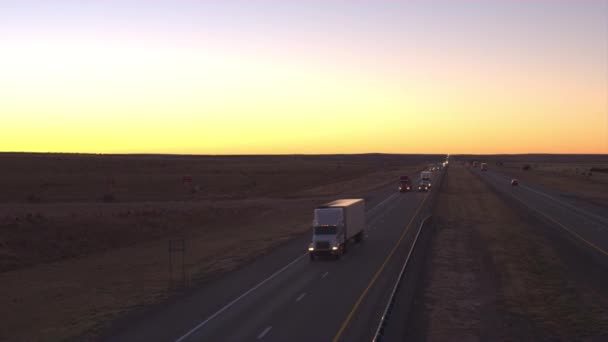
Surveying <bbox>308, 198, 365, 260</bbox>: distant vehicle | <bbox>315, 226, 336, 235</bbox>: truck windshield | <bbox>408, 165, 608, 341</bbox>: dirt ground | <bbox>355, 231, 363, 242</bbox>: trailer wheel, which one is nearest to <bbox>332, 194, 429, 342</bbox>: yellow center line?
<bbox>408, 165, 608, 341</bbox>: dirt ground

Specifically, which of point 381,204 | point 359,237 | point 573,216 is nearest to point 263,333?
point 359,237

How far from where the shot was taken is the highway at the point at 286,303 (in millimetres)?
20984

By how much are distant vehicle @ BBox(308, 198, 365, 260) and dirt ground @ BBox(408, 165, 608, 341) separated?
18.5 feet

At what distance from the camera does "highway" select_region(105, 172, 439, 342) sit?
2098 cm

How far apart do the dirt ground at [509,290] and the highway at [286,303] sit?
237 cm

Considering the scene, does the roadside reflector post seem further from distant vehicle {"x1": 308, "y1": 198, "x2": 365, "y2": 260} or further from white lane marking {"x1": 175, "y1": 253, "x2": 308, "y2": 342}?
distant vehicle {"x1": 308, "y1": 198, "x2": 365, "y2": 260}

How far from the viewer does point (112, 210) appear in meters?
65.6


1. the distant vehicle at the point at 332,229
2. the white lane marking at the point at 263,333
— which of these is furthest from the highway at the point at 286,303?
the distant vehicle at the point at 332,229

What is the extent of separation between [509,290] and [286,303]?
10657 mm

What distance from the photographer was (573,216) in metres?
62.2

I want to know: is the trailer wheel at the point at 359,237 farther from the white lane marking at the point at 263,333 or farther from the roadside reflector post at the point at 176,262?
the white lane marking at the point at 263,333

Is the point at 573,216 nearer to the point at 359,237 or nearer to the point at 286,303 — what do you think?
the point at 359,237

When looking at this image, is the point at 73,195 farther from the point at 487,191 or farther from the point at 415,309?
the point at 415,309

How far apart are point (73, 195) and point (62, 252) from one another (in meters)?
48.1
